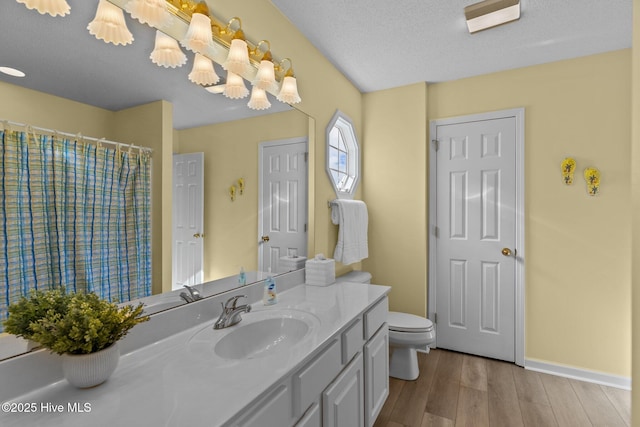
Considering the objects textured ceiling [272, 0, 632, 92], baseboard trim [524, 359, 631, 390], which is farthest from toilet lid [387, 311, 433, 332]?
textured ceiling [272, 0, 632, 92]

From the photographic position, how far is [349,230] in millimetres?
2443

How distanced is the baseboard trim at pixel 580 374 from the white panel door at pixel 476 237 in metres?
0.17

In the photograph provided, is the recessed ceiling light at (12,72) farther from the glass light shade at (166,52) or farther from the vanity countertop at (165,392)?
the vanity countertop at (165,392)

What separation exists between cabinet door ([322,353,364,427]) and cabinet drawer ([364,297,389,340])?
0.13m

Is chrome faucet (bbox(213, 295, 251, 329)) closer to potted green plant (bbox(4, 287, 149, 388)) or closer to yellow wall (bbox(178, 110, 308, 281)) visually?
yellow wall (bbox(178, 110, 308, 281))

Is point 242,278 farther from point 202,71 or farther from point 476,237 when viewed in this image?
point 476,237

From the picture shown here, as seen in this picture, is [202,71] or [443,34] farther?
[443,34]

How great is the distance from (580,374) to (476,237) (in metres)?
1.20

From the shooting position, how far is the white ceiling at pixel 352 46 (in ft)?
2.93

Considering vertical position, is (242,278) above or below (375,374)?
above

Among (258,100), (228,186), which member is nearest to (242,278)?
(228,186)

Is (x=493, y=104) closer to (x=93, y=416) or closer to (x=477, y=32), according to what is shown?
(x=477, y=32)

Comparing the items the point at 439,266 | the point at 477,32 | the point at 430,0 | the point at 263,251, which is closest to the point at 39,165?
the point at 263,251

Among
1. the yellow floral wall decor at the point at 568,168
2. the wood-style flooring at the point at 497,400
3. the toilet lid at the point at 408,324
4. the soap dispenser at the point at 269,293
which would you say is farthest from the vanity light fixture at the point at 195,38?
the yellow floral wall decor at the point at 568,168
